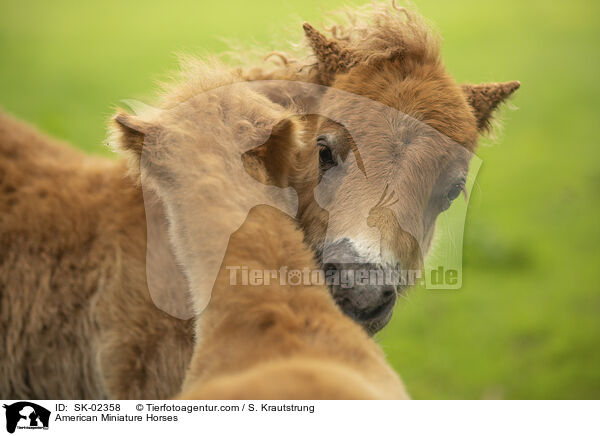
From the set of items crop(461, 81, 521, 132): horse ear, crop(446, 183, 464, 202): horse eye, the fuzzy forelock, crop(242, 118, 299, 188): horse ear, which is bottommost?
crop(242, 118, 299, 188): horse ear

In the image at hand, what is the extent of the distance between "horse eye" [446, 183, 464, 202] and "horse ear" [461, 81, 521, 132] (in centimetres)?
32

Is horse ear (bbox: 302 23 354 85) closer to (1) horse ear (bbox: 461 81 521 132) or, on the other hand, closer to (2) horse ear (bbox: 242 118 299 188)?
(1) horse ear (bbox: 461 81 521 132)

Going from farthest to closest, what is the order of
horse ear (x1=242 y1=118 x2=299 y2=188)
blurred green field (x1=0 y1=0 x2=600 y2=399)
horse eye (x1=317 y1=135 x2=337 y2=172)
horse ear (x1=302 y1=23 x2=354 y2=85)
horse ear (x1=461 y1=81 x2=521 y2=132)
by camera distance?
blurred green field (x1=0 y1=0 x2=600 y2=399), horse ear (x1=461 y1=81 x2=521 y2=132), horse ear (x1=302 y1=23 x2=354 y2=85), horse eye (x1=317 y1=135 x2=337 y2=172), horse ear (x1=242 y1=118 x2=299 y2=188)

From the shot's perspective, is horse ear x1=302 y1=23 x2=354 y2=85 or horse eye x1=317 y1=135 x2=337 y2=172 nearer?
horse eye x1=317 y1=135 x2=337 y2=172

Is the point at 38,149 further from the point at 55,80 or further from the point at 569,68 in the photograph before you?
the point at 569,68

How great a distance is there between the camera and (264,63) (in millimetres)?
2314

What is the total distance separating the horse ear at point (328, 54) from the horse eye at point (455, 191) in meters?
0.53

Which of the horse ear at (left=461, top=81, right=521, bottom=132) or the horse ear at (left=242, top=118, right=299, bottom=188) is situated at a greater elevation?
the horse ear at (left=461, top=81, right=521, bottom=132)

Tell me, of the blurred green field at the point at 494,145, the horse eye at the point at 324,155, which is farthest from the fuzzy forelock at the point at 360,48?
the blurred green field at the point at 494,145

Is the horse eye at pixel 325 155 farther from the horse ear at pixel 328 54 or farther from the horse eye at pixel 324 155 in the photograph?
the horse ear at pixel 328 54

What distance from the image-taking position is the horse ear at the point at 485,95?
227cm
